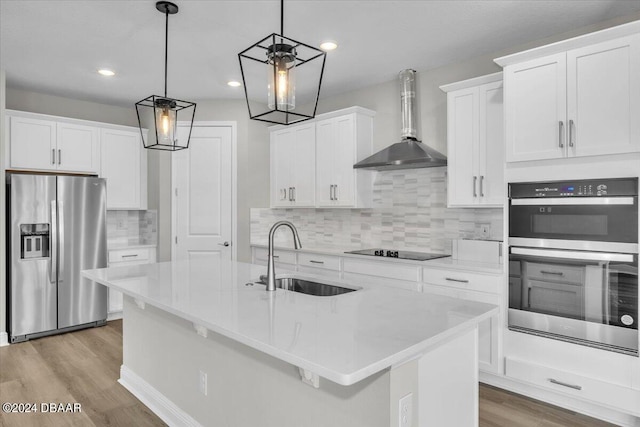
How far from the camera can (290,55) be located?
1712 mm

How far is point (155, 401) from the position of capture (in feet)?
8.84

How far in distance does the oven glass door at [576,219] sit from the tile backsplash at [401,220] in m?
0.61

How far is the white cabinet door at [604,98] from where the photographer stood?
2.37 meters

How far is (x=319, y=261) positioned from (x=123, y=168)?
2.73 m

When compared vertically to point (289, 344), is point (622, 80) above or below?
above

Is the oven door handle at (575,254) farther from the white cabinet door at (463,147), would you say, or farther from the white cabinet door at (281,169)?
the white cabinet door at (281,169)

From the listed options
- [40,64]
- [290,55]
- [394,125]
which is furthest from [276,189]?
[290,55]

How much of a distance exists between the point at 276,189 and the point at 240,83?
4.35 ft

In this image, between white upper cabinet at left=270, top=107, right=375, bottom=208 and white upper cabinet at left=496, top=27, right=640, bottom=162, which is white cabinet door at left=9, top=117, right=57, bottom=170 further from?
white upper cabinet at left=496, top=27, right=640, bottom=162

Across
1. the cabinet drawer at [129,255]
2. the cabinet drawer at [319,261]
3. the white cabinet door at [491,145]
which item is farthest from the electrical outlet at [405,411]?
the cabinet drawer at [129,255]

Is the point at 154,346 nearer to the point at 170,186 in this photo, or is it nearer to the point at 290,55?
the point at 290,55

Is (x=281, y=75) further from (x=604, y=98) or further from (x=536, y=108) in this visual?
(x=604, y=98)

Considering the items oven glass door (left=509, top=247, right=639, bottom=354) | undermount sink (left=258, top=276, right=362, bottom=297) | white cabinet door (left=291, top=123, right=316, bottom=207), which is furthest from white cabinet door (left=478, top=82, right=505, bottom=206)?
white cabinet door (left=291, top=123, right=316, bottom=207)

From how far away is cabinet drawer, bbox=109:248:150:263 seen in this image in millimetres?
4816
